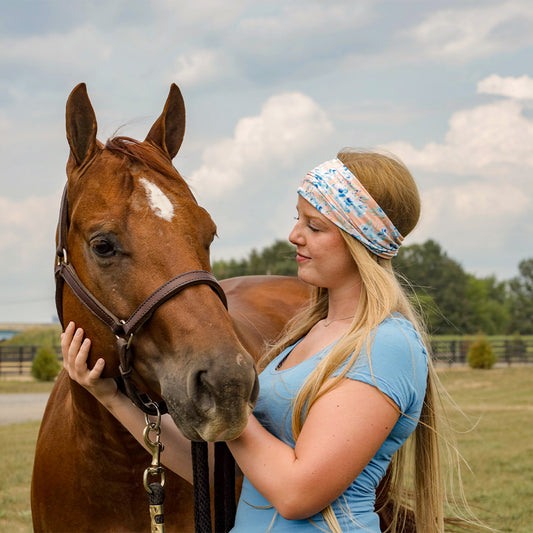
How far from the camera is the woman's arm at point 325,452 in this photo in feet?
5.65

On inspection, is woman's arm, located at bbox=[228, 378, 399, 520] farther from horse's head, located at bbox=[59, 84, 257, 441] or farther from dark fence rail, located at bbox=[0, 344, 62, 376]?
dark fence rail, located at bbox=[0, 344, 62, 376]

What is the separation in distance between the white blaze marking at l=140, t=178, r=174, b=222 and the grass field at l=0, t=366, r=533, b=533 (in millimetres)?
1340

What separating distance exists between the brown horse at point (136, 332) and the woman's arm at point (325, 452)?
15 centimetres

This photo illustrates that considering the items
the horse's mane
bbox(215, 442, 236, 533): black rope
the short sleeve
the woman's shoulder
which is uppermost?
the horse's mane

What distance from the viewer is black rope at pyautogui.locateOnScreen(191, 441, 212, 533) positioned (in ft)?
6.67

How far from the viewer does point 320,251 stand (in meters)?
2.02

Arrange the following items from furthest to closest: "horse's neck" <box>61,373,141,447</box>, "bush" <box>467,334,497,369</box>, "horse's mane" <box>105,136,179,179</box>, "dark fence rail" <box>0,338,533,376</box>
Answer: "dark fence rail" <box>0,338,533,376</box>
"bush" <box>467,334,497,369</box>
"horse's neck" <box>61,373,141,447</box>
"horse's mane" <box>105,136,179,179</box>

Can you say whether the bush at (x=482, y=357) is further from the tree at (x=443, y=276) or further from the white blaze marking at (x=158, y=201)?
the tree at (x=443, y=276)

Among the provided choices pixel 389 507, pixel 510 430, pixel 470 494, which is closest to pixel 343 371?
pixel 389 507

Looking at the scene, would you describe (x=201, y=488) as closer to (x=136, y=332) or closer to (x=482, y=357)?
(x=136, y=332)

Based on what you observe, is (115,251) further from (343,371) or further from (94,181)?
(343,371)

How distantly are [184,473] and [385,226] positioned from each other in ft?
3.66

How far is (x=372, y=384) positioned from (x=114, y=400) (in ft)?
2.98

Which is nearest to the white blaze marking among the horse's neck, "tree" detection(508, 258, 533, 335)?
the horse's neck
